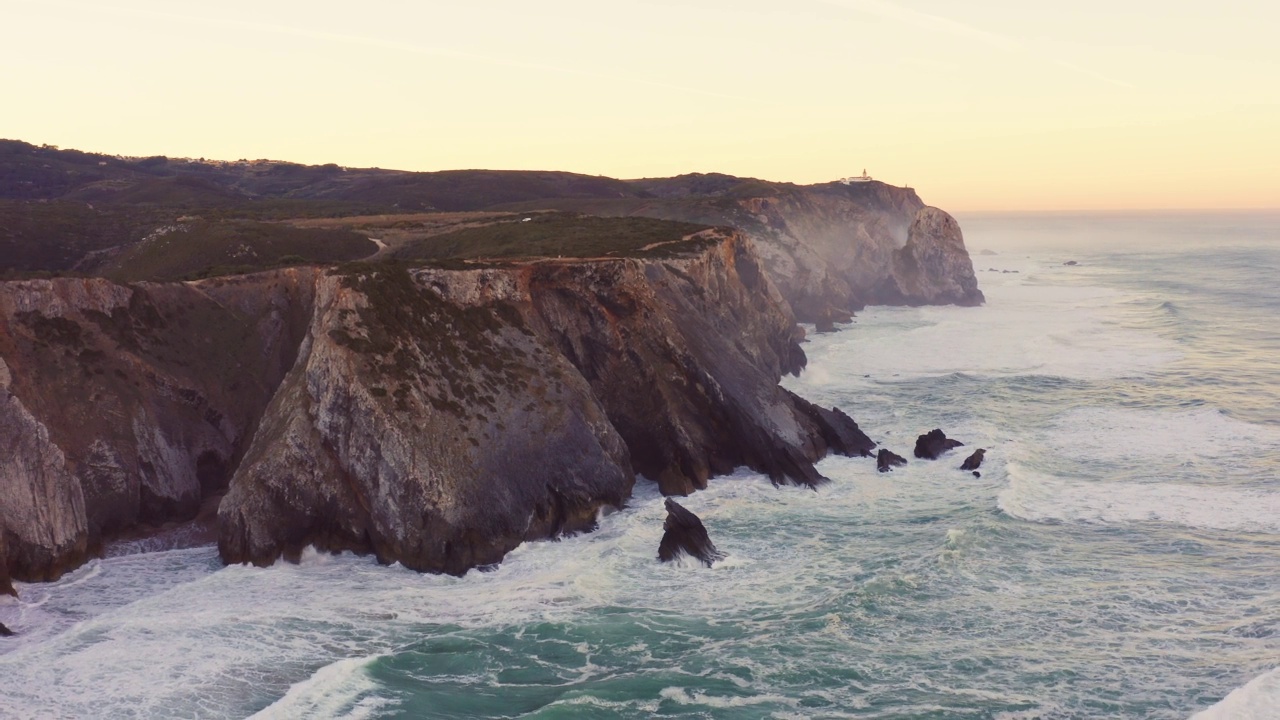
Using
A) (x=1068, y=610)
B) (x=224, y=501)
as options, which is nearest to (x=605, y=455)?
(x=224, y=501)

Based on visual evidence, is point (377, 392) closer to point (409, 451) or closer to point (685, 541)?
point (409, 451)

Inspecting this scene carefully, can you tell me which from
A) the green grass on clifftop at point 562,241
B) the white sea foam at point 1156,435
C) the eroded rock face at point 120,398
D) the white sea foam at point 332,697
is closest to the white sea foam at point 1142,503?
the white sea foam at point 1156,435

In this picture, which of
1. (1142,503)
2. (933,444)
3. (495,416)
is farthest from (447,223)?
(1142,503)

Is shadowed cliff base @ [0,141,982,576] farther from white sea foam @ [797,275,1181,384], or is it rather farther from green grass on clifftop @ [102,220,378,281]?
white sea foam @ [797,275,1181,384]

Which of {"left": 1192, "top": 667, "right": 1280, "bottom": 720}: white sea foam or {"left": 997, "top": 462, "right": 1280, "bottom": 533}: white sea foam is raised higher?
{"left": 997, "top": 462, "right": 1280, "bottom": 533}: white sea foam

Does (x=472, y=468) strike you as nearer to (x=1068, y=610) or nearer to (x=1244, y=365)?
(x=1068, y=610)

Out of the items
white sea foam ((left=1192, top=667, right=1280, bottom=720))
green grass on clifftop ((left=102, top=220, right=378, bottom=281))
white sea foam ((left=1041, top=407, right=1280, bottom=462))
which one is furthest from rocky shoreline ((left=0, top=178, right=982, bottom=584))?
white sea foam ((left=1192, top=667, right=1280, bottom=720))

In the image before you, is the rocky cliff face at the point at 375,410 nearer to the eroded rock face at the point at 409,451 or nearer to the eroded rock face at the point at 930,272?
the eroded rock face at the point at 409,451
